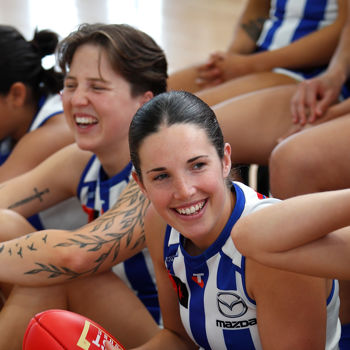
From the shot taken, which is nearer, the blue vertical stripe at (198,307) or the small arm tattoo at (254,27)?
the blue vertical stripe at (198,307)

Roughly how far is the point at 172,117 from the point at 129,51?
1.65ft

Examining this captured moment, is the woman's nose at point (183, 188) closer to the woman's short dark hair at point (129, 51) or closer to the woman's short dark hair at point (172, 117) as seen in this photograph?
the woman's short dark hair at point (172, 117)

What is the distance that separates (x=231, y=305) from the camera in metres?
1.07

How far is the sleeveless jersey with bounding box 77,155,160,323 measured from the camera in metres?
1.53

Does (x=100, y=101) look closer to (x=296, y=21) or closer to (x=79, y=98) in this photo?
(x=79, y=98)

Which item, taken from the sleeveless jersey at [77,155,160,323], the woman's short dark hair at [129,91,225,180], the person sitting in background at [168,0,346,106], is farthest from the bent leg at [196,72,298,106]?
the woman's short dark hair at [129,91,225,180]

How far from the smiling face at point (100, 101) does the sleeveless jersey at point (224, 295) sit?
43 cm

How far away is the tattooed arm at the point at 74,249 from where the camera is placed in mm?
1347

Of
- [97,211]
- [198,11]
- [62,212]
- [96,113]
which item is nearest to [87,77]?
[96,113]

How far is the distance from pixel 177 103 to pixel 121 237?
0.42 meters

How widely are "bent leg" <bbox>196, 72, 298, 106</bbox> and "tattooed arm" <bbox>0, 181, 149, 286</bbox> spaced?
0.55 metres

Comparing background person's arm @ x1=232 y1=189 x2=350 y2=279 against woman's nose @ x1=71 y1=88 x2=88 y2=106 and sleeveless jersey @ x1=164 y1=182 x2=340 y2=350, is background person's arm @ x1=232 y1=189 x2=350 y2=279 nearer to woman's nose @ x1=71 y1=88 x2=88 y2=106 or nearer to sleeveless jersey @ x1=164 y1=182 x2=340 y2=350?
sleeveless jersey @ x1=164 y1=182 x2=340 y2=350

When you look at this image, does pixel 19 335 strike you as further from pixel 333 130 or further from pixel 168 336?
pixel 333 130

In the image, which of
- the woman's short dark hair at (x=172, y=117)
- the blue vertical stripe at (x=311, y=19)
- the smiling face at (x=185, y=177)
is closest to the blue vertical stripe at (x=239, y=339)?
the smiling face at (x=185, y=177)
